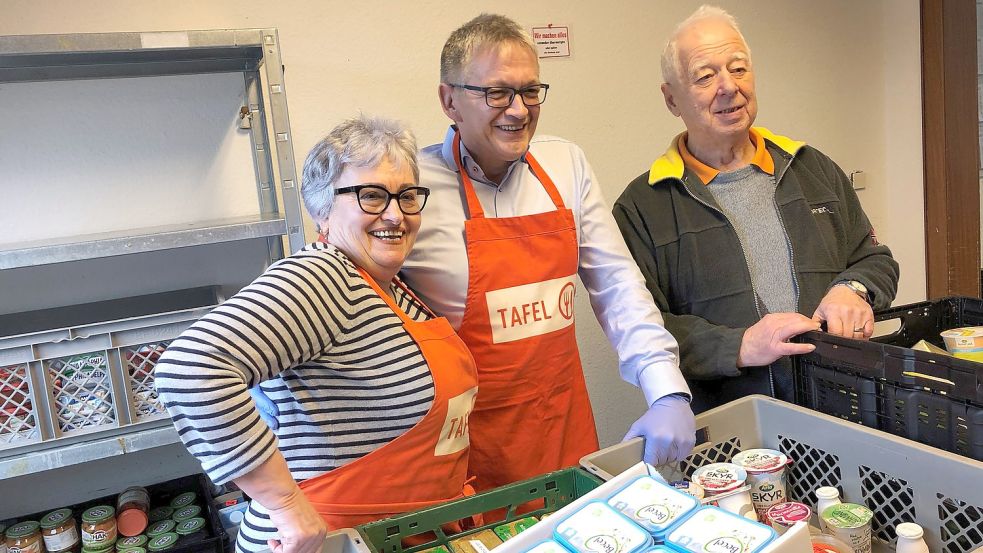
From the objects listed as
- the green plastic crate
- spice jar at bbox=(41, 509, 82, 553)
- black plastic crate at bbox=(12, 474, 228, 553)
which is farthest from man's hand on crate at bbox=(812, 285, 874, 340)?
spice jar at bbox=(41, 509, 82, 553)

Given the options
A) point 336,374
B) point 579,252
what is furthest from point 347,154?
point 579,252

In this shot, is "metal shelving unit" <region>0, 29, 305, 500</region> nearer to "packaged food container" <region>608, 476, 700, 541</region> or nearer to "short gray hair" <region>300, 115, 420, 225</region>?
"short gray hair" <region>300, 115, 420, 225</region>

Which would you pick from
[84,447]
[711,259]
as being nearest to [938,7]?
[711,259]

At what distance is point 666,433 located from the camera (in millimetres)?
1201

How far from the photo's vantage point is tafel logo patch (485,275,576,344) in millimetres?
1498

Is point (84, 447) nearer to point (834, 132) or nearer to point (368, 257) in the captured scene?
point (368, 257)

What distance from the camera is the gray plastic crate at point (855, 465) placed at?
1005mm

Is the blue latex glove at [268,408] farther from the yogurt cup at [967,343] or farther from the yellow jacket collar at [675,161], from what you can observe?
the yogurt cup at [967,343]

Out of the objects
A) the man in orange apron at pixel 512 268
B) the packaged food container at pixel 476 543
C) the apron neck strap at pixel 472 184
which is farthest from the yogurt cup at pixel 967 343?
the packaged food container at pixel 476 543

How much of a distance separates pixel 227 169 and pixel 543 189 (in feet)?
3.16

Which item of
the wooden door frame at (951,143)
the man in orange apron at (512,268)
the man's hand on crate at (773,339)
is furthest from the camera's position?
the wooden door frame at (951,143)

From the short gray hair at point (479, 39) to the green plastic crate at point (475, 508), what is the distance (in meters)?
0.82

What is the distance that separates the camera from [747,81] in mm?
1740

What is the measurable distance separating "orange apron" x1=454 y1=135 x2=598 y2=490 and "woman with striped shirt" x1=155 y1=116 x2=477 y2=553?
19cm
